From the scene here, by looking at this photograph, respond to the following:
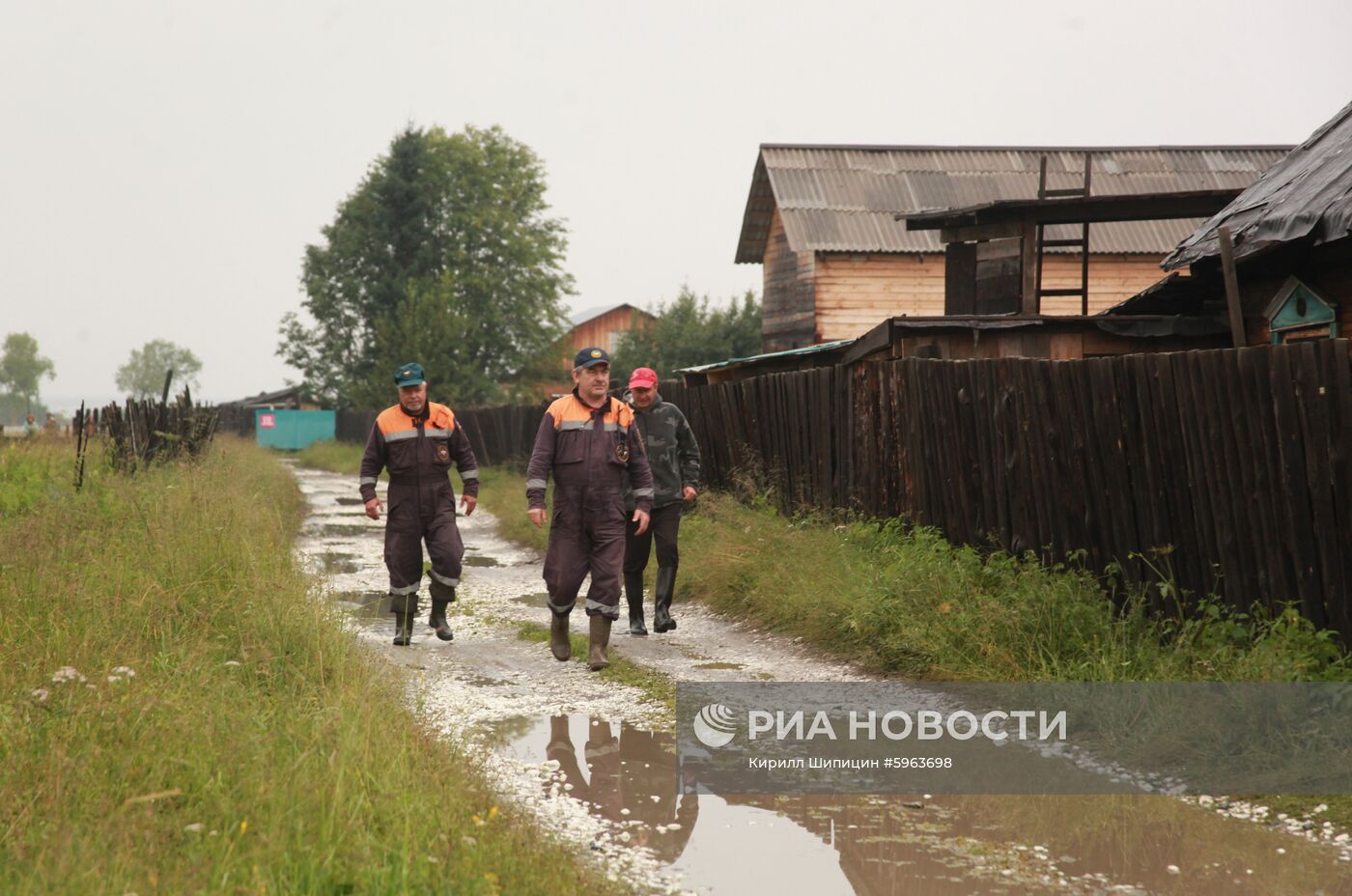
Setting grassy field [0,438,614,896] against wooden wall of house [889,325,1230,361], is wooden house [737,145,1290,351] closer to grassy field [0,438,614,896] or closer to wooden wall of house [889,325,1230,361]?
wooden wall of house [889,325,1230,361]

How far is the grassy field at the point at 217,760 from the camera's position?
332 centimetres

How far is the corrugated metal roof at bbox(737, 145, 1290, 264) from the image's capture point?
24.2m

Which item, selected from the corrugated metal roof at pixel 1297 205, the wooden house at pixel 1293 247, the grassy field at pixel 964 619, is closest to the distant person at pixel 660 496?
the grassy field at pixel 964 619

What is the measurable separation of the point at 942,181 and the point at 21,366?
467 feet

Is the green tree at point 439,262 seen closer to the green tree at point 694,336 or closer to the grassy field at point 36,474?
the green tree at point 694,336

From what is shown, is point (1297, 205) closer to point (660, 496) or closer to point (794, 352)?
point (660, 496)

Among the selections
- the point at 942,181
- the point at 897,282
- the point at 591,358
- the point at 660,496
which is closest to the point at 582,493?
the point at 591,358

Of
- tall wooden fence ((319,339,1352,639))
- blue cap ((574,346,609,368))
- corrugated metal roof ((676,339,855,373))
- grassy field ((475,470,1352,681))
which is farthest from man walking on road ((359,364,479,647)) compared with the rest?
corrugated metal roof ((676,339,855,373))

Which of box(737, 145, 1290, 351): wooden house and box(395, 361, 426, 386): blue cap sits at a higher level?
box(737, 145, 1290, 351): wooden house

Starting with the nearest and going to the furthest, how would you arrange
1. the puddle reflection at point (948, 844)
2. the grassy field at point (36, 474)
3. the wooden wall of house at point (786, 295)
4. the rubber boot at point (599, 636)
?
the puddle reflection at point (948, 844), the rubber boot at point (599, 636), the grassy field at point (36, 474), the wooden wall of house at point (786, 295)

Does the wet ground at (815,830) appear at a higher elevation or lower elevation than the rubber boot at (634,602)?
lower

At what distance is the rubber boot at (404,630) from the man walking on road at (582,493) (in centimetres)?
110

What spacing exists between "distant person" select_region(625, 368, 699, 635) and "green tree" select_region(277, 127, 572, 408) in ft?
127

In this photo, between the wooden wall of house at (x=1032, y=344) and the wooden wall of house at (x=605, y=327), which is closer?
the wooden wall of house at (x=1032, y=344)
